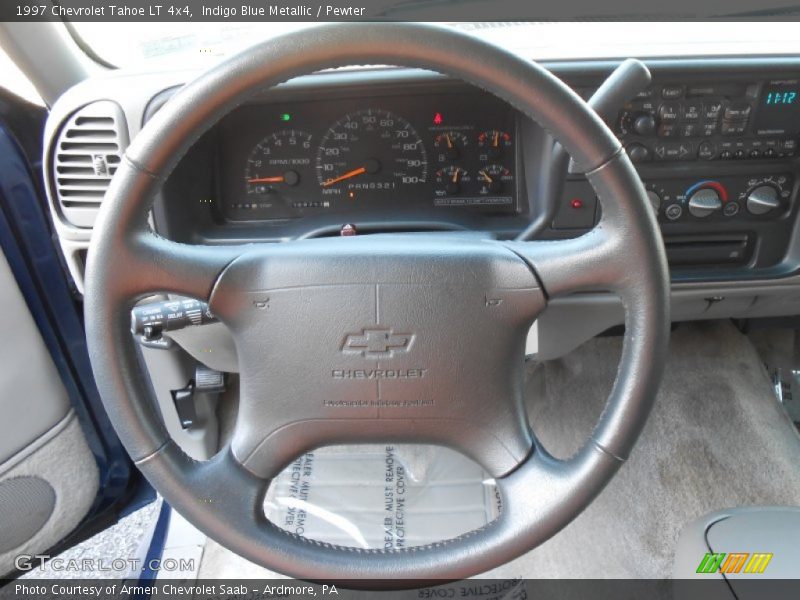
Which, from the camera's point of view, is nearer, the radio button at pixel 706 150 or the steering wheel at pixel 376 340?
the steering wheel at pixel 376 340

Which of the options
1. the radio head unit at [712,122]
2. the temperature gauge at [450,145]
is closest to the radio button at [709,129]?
the radio head unit at [712,122]

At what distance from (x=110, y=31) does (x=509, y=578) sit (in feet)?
4.87

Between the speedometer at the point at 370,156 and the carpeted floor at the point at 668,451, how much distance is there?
30.5 inches

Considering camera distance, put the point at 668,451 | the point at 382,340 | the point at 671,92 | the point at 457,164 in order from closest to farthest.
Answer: the point at 382,340, the point at 671,92, the point at 457,164, the point at 668,451

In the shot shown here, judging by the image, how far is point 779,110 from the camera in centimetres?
122

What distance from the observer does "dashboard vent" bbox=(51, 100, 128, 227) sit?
1204 mm

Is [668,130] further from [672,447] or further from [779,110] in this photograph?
[672,447]


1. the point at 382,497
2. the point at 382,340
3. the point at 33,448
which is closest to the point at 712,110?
the point at 382,340

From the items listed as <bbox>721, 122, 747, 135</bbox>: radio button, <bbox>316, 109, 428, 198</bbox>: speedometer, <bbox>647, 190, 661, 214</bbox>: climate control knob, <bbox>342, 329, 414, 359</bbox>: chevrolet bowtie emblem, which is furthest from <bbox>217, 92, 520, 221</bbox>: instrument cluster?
<bbox>342, 329, 414, 359</bbox>: chevrolet bowtie emblem

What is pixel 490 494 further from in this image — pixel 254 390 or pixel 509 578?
pixel 254 390

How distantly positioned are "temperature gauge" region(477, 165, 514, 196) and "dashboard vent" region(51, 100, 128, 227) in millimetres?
688

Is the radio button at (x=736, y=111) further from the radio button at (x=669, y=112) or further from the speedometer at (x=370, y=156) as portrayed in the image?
the speedometer at (x=370, y=156)

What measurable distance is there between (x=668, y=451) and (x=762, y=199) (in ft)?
2.46

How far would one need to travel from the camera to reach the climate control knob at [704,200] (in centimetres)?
128
